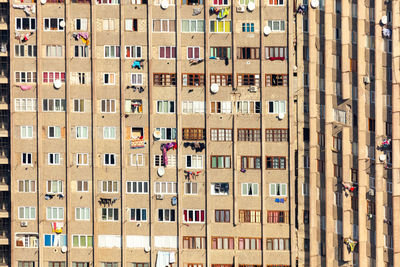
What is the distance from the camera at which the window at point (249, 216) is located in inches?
3688

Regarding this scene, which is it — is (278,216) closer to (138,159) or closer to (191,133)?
(191,133)

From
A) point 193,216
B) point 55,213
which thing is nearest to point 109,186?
point 55,213

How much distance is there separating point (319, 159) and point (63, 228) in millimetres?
31161

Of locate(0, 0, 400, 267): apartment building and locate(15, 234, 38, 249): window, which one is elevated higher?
locate(0, 0, 400, 267): apartment building

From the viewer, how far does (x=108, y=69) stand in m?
93.2

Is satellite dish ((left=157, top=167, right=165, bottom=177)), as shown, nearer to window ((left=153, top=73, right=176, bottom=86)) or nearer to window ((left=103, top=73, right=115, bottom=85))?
window ((left=153, top=73, right=176, bottom=86))

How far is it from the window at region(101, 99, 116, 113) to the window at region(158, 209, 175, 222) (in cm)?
1316

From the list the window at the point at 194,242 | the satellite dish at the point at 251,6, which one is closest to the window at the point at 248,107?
the satellite dish at the point at 251,6

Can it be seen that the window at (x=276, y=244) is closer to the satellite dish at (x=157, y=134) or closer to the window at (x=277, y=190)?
the window at (x=277, y=190)

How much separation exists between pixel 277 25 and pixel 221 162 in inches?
681

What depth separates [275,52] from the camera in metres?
92.9

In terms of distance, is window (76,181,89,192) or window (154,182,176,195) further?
window (76,181,89,192)

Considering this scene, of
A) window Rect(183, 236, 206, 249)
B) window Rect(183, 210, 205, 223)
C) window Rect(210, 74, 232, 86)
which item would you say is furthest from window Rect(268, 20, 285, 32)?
window Rect(183, 236, 206, 249)

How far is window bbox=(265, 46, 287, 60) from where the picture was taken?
92.8 meters
